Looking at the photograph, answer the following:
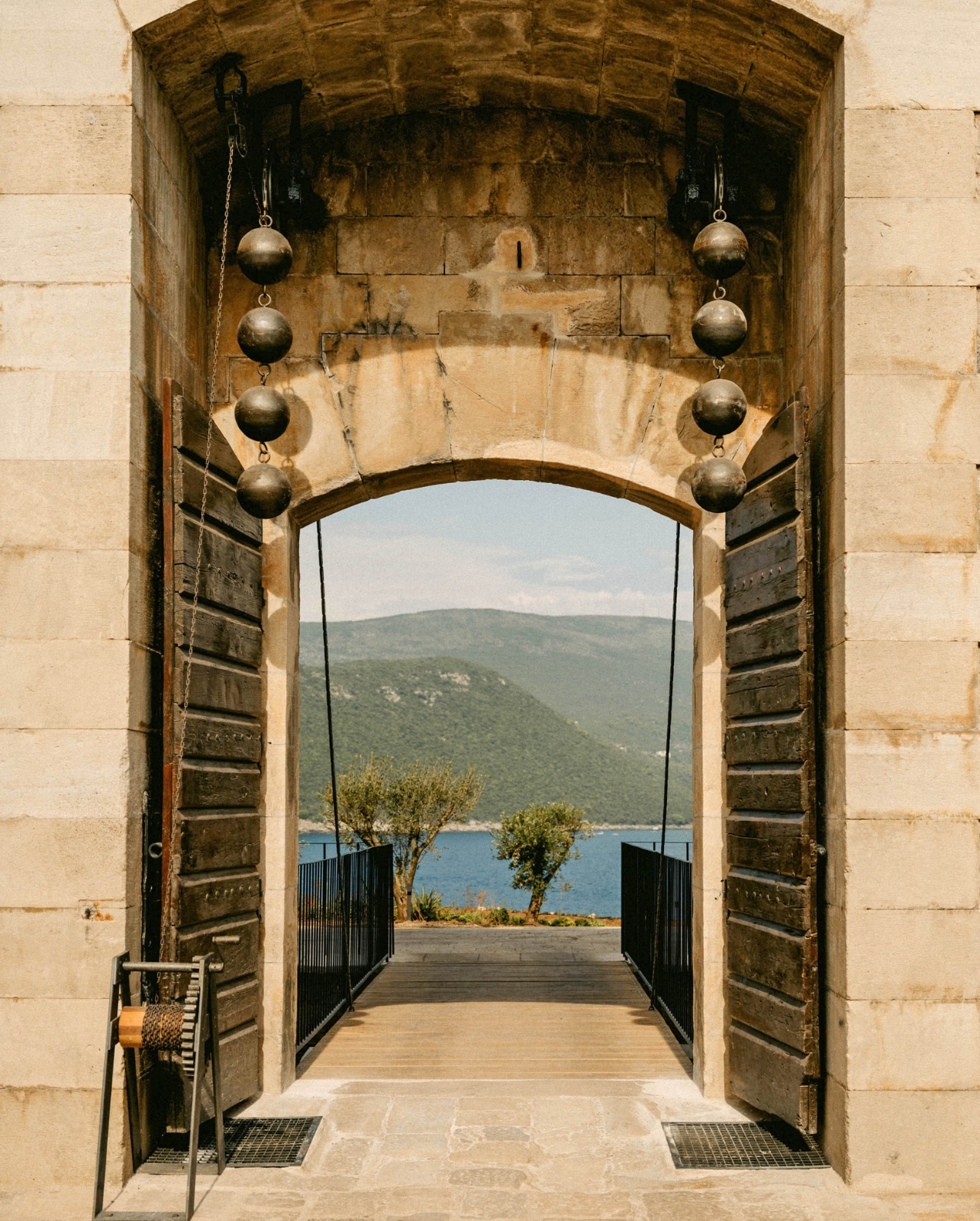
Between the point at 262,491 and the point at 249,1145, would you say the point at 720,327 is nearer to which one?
the point at 262,491

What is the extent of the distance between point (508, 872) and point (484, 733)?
A: 801 inches

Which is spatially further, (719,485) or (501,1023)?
(501,1023)

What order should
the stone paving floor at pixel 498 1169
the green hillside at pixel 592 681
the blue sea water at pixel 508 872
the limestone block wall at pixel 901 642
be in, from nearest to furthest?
1. the stone paving floor at pixel 498 1169
2. the limestone block wall at pixel 901 642
3. the blue sea water at pixel 508 872
4. the green hillside at pixel 592 681

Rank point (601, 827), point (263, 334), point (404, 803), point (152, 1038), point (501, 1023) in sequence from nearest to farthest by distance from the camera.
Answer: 1. point (152, 1038)
2. point (263, 334)
3. point (501, 1023)
4. point (404, 803)
5. point (601, 827)

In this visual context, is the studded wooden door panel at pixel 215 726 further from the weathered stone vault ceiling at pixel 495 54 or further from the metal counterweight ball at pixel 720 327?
the weathered stone vault ceiling at pixel 495 54

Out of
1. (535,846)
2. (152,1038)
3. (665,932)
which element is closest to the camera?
(152,1038)

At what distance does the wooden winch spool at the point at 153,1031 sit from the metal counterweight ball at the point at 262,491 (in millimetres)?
1973

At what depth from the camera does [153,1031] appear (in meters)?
4.16

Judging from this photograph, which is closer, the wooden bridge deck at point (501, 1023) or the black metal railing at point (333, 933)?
the wooden bridge deck at point (501, 1023)

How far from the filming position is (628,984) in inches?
331

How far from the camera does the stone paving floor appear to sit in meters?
4.15

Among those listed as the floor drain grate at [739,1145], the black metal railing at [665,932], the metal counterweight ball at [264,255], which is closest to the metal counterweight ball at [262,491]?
the metal counterweight ball at [264,255]

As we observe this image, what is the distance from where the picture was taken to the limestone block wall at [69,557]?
4.34 meters

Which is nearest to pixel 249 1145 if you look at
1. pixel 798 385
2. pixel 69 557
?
pixel 69 557
